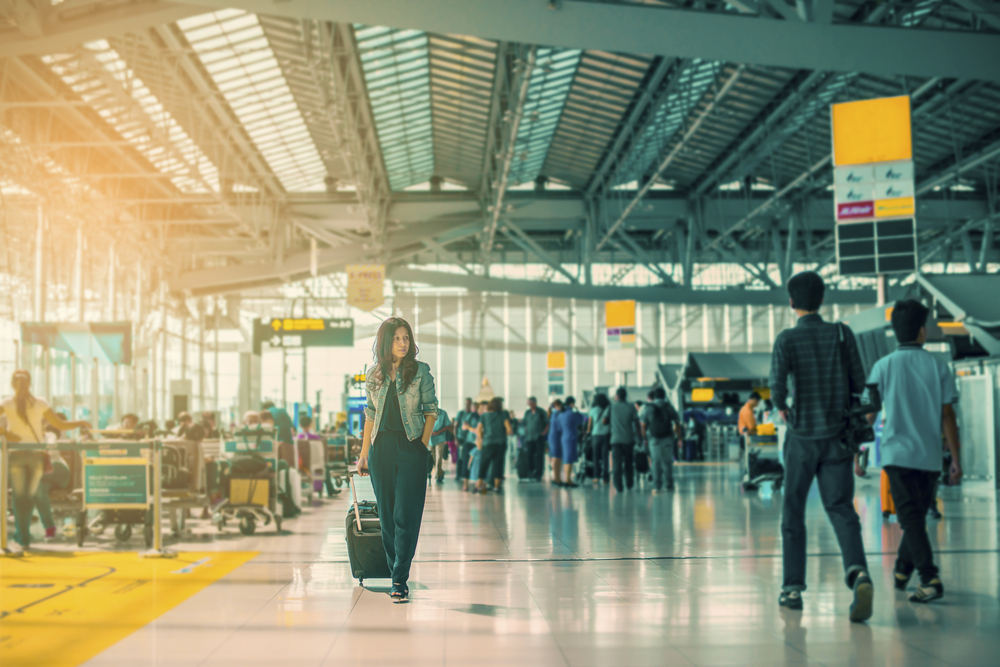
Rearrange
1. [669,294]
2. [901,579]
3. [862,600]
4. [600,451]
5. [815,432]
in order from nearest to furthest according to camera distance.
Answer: [862,600]
[815,432]
[901,579]
[600,451]
[669,294]

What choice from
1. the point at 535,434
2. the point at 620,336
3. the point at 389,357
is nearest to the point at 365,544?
the point at 389,357

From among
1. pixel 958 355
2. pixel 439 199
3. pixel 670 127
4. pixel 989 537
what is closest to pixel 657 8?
pixel 989 537

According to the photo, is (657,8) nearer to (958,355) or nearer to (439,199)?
(958,355)

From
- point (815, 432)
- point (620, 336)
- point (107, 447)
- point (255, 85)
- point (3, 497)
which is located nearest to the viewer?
point (815, 432)

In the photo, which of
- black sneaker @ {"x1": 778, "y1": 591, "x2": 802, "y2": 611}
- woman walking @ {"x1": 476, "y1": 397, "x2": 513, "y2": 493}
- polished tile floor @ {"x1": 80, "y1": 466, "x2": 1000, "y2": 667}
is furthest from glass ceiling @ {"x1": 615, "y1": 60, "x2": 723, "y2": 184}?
black sneaker @ {"x1": 778, "y1": 591, "x2": 802, "y2": 611}

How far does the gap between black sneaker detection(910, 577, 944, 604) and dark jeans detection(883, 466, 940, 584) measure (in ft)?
0.12

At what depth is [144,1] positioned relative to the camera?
1091cm

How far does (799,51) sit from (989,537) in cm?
473

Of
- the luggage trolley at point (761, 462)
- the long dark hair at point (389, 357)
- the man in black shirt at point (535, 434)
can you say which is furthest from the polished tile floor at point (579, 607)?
the man in black shirt at point (535, 434)

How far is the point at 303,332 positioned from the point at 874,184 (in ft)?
49.2

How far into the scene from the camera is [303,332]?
879 inches

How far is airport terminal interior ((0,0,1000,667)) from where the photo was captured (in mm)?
4727

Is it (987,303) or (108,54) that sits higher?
(108,54)

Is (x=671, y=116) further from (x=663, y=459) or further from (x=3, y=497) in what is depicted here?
(x=3, y=497)
